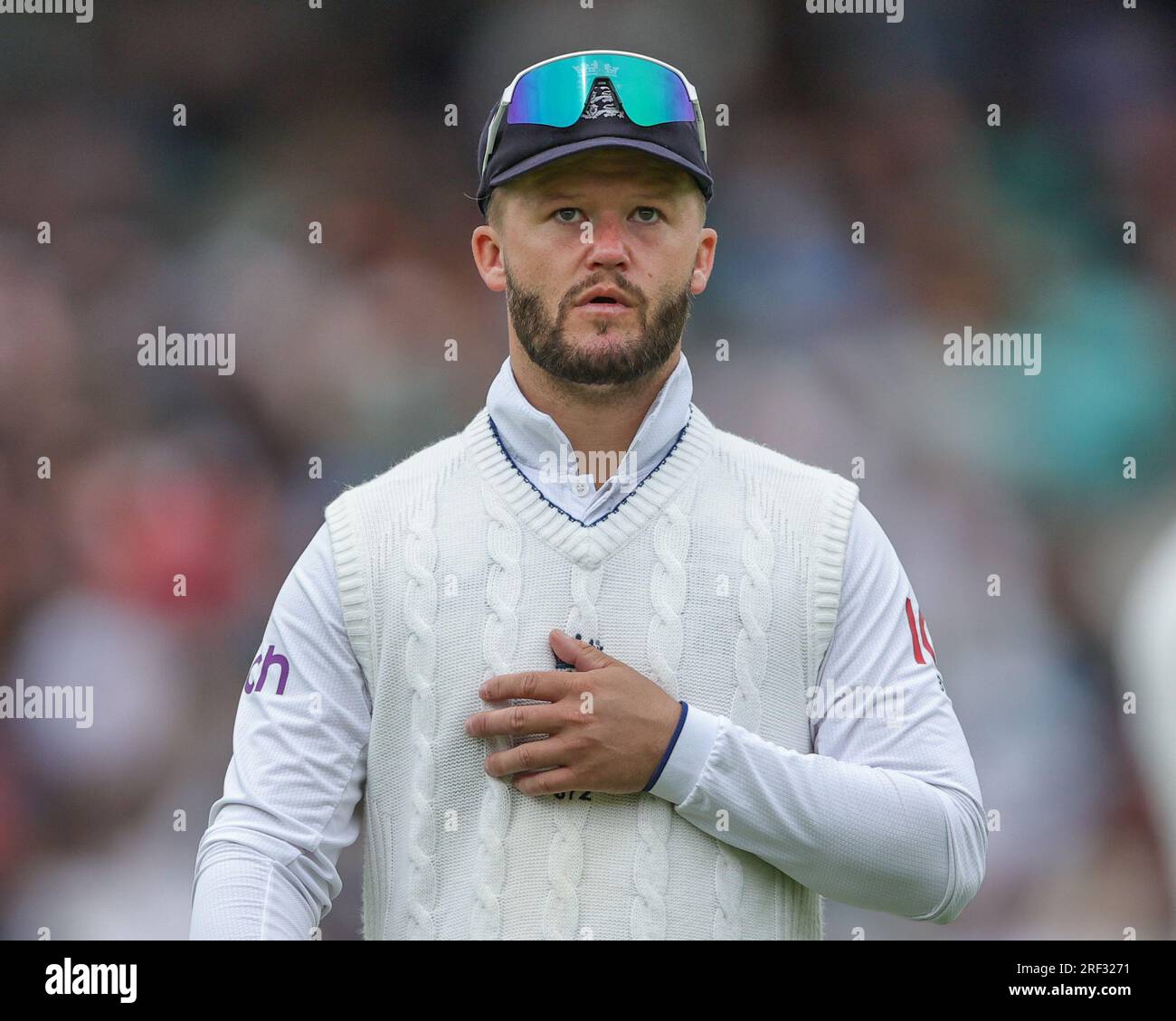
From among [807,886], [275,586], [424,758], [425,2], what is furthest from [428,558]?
[425,2]

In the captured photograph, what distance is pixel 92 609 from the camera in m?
3.73

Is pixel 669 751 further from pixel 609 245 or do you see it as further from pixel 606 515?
pixel 609 245

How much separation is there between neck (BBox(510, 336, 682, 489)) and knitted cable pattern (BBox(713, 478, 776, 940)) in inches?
7.8

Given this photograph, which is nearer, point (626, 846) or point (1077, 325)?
point (626, 846)

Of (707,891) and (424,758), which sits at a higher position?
(424,758)

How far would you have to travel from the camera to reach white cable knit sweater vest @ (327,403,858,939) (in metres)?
1.72

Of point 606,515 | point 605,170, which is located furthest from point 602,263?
point 606,515

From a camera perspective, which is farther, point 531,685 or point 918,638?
point 918,638

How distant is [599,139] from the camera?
1764 millimetres

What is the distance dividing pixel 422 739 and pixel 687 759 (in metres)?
0.34

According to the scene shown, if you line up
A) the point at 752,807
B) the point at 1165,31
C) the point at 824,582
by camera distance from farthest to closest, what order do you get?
the point at 1165,31 → the point at 824,582 → the point at 752,807

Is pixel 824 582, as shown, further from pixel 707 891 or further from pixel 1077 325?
pixel 1077 325

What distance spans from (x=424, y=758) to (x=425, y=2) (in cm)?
302

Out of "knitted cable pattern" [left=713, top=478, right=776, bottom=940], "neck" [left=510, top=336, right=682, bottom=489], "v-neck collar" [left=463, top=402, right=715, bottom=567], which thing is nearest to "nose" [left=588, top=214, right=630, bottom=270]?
"neck" [left=510, top=336, right=682, bottom=489]
